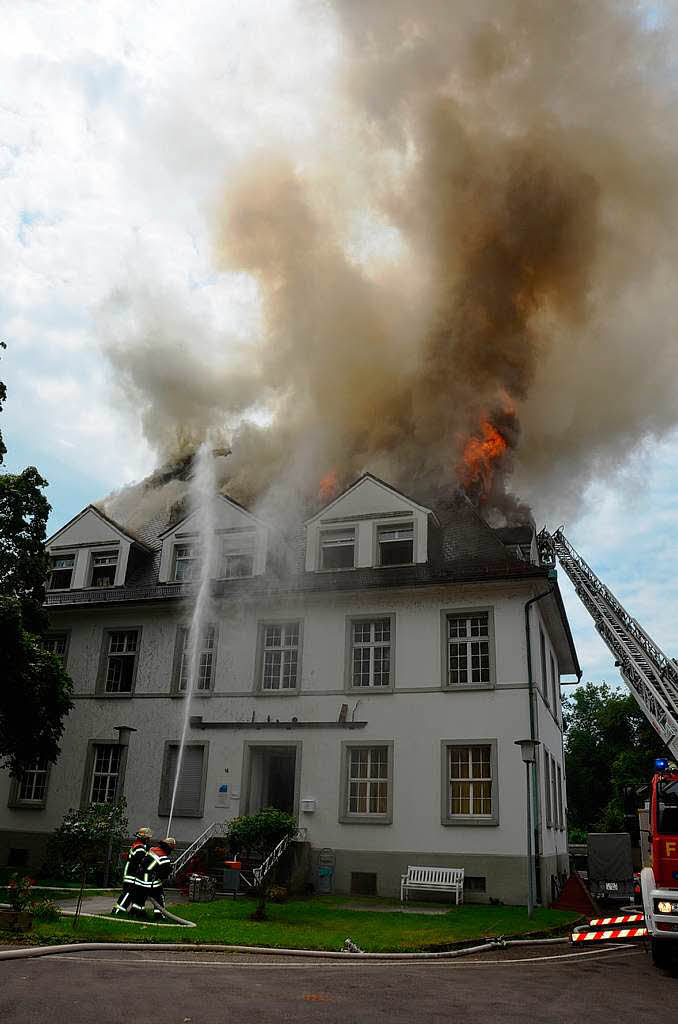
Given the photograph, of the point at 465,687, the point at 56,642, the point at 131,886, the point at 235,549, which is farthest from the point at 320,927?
the point at 56,642

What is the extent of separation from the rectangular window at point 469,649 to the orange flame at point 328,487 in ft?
28.5

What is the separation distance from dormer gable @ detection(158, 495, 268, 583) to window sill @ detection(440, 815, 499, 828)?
10.0m

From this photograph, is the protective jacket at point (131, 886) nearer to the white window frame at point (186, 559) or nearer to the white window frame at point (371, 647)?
the white window frame at point (371, 647)

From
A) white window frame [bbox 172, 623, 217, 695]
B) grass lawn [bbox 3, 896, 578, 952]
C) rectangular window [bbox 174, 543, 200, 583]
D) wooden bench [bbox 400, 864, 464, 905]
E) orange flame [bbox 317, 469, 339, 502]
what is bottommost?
grass lawn [bbox 3, 896, 578, 952]

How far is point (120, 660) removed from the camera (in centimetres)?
2786

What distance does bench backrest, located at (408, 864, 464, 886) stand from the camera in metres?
20.8

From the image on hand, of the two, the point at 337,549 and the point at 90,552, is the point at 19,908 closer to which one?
the point at 337,549

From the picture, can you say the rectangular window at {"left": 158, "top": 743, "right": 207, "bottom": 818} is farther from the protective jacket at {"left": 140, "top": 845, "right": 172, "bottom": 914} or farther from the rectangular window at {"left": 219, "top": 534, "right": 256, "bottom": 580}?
the protective jacket at {"left": 140, "top": 845, "right": 172, "bottom": 914}

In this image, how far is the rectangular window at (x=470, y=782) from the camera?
21922 mm

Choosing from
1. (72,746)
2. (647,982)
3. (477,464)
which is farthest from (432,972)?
(477,464)

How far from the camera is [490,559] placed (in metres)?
24.3

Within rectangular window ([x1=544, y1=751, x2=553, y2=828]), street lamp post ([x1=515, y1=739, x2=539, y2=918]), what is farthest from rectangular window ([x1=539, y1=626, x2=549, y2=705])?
street lamp post ([x1=515, y1=739, x2=539, y2=918])

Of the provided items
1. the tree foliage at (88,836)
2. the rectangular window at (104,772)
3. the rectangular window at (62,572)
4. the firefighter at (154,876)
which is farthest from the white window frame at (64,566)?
the firefighter at (154,876)

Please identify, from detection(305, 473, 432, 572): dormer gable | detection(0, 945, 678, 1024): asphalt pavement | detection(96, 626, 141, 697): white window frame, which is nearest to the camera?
detection(0, 945, 678, 1024): asphalt pavement
